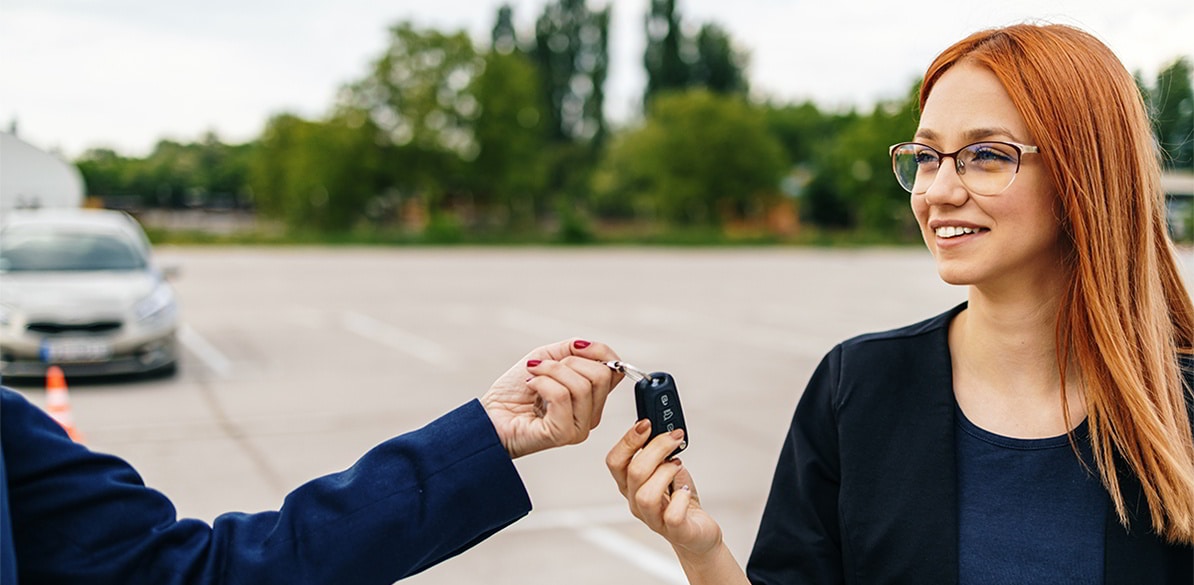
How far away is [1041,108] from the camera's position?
4.95 feet

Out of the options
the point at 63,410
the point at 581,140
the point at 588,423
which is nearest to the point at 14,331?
the point at 63,410

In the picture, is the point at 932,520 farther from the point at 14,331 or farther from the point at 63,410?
the point at 14,331

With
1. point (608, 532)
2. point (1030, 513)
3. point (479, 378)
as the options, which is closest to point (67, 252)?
point (479, 378)

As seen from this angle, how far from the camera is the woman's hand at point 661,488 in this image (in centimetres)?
146

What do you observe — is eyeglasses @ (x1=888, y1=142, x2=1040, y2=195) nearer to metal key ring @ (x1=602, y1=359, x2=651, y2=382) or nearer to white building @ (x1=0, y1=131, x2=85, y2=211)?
metal key ring @ (x1=602, y1=359, x2=651, y2=382)

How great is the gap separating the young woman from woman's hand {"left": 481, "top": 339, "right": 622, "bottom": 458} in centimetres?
9

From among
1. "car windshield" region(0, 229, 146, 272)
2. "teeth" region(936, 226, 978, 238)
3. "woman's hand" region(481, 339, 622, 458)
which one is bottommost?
"car windshield" region(0, 229, 146, 272)

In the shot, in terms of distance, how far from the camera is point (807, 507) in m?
1.66

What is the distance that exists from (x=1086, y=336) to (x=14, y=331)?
9.14 meters

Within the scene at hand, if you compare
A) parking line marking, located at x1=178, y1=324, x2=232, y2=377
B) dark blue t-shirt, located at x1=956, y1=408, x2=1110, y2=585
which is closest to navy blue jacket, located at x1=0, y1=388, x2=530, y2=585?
dark blue t-shirt, located at x1=956, y1=408, x2=1110, y2=585

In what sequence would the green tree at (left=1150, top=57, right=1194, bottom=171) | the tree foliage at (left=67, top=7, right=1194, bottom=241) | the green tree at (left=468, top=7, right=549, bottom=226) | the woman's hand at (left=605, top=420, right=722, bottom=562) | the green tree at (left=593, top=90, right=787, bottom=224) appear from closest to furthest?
the woman's hand at (left=605, top=420, right=722, bottom=562) < the green tree at (left=1150, top=57, right=1194, bottom=171) < the tree foliage at (left=67, top=7, right=1194, bottom=241) < the green tree at (left=468, top=7, right=549, bottom=226) < the green tree at (left=593, top=90, right=787, bottom=224)

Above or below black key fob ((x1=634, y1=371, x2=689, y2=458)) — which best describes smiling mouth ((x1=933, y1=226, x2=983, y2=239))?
above

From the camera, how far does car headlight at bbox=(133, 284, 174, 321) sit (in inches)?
364

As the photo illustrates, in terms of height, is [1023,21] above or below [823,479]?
above
